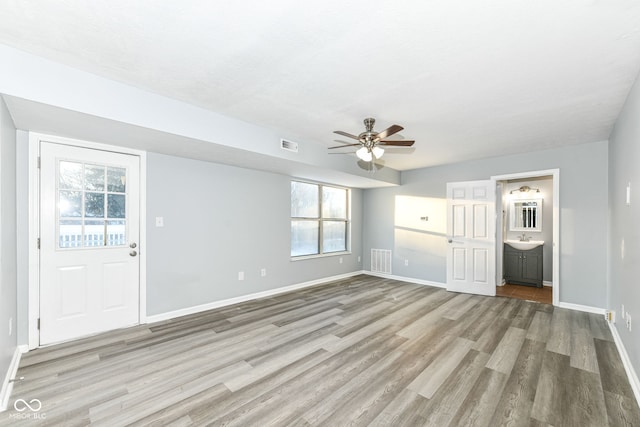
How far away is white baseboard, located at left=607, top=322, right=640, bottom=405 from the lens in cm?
216

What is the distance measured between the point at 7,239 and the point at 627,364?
5501 millimetres

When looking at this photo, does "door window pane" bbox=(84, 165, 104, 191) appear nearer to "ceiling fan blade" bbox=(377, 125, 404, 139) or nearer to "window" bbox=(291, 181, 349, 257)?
"window" bbox=(291, 181, 349, 257)

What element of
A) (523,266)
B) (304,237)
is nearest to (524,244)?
(523,266)

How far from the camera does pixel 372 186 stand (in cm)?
649

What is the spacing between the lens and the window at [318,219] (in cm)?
562

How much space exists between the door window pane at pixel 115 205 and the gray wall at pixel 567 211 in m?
5.22

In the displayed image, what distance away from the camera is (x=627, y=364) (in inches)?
99.1

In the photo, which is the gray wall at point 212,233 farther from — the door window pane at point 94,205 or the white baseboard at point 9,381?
the white baseboard at point 9,381

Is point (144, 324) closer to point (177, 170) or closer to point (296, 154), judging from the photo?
point (177, 170)

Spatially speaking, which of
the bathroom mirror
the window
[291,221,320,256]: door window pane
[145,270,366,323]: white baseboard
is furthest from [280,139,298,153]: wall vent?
the bathroom mirror

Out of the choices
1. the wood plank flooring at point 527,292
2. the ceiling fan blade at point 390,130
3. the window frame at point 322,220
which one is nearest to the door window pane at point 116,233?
the window frame at point 322,220

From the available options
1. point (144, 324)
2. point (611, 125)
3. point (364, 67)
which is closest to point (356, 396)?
point (364, 67)

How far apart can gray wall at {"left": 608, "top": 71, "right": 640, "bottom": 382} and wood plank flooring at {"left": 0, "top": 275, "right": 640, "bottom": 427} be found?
402mm

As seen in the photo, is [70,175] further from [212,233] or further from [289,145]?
[289,145]
